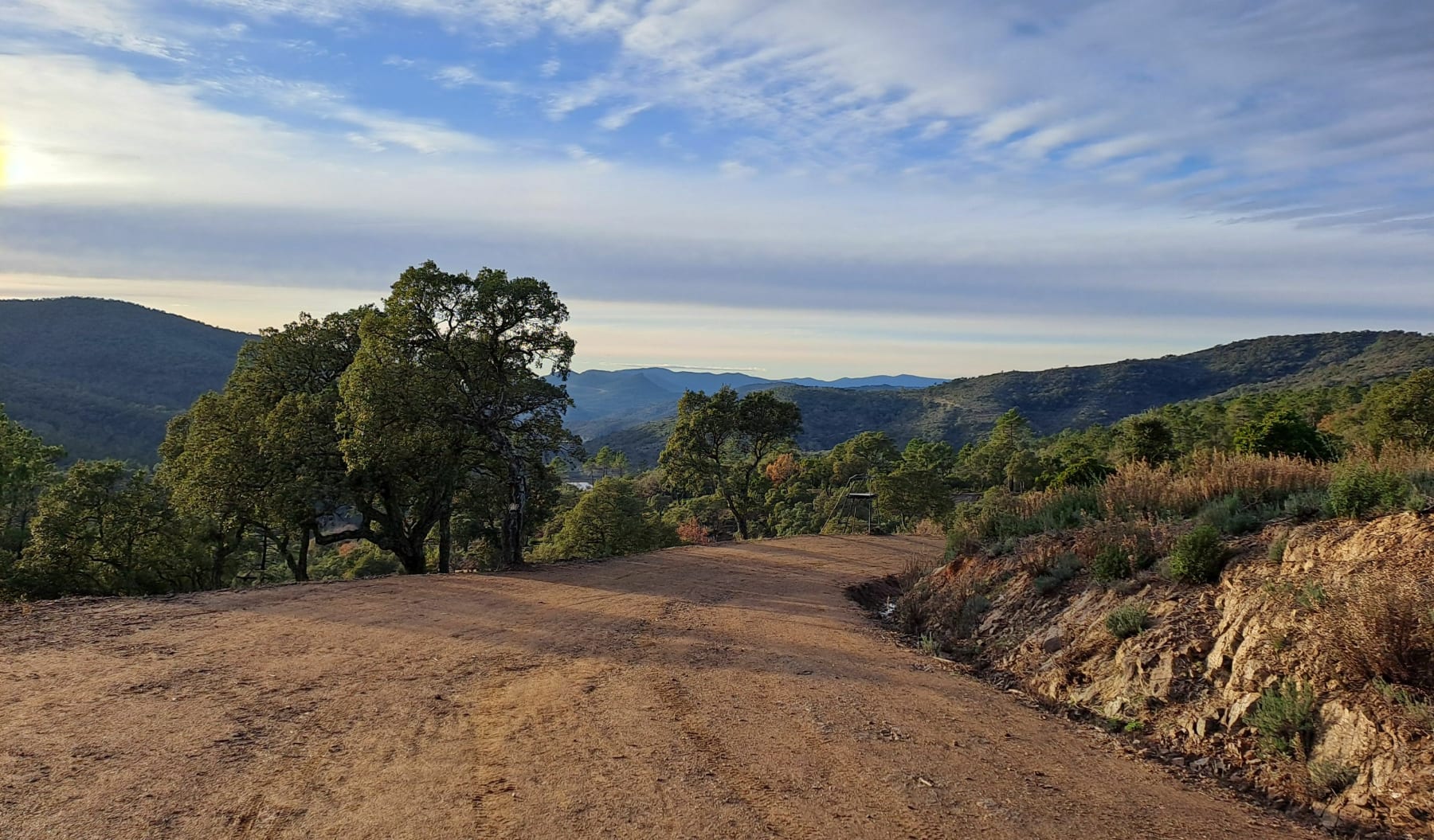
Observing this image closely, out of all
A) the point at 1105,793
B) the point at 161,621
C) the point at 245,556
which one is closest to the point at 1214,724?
the point at 1105,793

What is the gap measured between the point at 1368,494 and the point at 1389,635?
9.17 ft

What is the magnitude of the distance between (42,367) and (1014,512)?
167779mm

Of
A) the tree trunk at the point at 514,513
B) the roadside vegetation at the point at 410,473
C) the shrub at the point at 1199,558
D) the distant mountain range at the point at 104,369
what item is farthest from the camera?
the distant mountain range at the point at 104,369

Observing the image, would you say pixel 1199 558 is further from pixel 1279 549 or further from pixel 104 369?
pixel 104 369

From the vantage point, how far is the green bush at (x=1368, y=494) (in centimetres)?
695

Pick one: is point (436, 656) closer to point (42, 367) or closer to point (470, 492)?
point (470, 492)

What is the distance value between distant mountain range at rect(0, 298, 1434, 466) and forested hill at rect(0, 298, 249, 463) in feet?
1.00

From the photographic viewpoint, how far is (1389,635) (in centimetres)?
513

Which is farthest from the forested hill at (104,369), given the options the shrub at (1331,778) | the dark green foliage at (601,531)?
the shrub at (1331,778)

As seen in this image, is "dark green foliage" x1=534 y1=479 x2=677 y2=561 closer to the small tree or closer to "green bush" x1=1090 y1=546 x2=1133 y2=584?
the small tree

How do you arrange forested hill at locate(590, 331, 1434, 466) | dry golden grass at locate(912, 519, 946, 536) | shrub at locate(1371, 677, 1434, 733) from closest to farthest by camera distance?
shrub at locate(1371, 677, 1434, 733), dry golden grass at locate(912, 519, 946, 536), forested hill at locate(590, 331, 1434, 466)

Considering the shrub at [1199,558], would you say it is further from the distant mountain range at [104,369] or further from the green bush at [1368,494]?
the distant mountain range at [104,369]

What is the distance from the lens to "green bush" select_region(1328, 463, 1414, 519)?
6.95 metres

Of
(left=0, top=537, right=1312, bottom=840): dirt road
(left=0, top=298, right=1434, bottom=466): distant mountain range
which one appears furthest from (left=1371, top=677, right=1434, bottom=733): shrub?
(left=0, top=298, right=1434, bottom=466): distant mountain range
